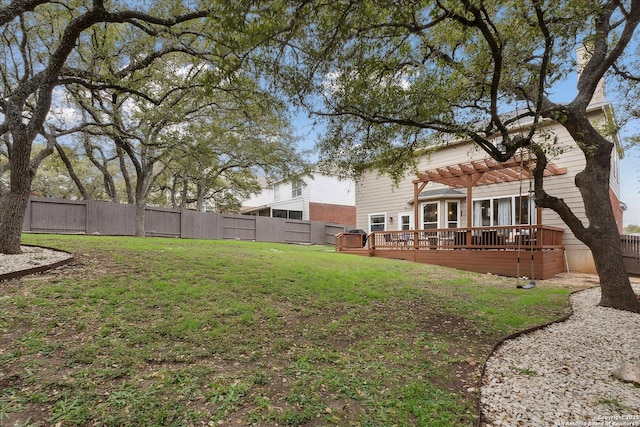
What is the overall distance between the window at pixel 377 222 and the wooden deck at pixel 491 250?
142 inches

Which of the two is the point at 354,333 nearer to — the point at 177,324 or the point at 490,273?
the point at 177,324

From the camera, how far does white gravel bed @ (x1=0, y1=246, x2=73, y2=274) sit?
17.4ft

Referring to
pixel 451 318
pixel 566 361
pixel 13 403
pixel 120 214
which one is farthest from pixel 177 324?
pixel 120 214

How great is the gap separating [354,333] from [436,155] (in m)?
12.3

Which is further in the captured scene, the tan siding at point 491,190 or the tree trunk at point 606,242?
the tan siding at point 491,190

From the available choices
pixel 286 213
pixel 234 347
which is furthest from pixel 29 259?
pixel 286 213

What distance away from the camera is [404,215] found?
1554cm

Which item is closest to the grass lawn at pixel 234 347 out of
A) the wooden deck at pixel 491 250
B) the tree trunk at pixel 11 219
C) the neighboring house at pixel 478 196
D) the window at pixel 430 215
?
the tree trunk at pixel 11 219

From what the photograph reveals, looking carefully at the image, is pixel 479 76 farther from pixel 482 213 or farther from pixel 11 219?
pixel 11 219

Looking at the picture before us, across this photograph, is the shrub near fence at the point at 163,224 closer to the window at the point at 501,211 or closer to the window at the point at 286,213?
the window at the point at 286,213

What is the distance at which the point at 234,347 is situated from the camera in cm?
358

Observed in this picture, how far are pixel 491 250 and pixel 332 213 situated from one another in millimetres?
15594

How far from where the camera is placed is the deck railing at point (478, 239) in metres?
9.44

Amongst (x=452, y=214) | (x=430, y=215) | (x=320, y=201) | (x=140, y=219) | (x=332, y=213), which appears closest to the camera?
(x=452, y=214)
